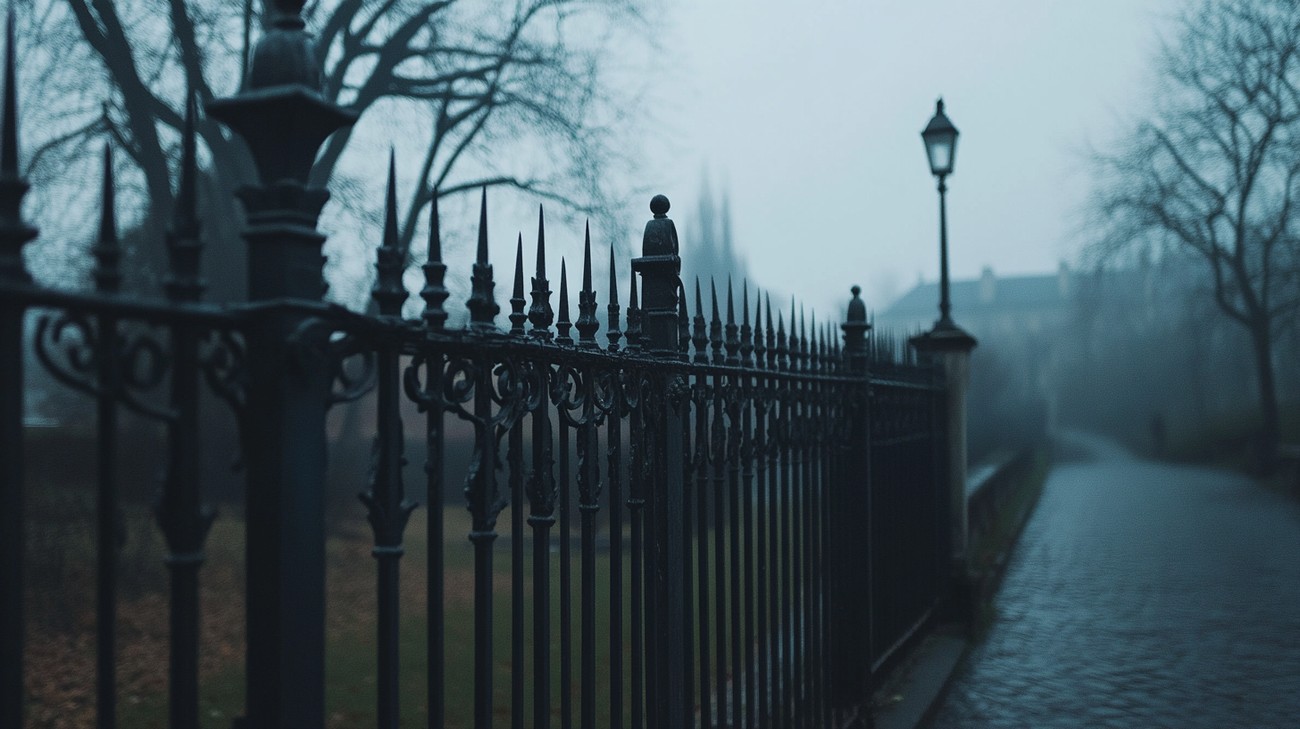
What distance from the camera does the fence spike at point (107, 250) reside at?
1.47 meters

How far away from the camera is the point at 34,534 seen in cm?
895

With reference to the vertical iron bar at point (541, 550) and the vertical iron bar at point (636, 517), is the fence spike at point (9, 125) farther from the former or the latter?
the vertical iron bar at point (636, 517)

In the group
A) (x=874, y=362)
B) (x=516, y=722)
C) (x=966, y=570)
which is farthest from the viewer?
(x=966, y=570)

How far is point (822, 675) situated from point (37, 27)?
32.4 feet

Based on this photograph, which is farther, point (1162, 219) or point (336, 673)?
point (1162, 219)

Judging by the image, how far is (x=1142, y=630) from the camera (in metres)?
8.60

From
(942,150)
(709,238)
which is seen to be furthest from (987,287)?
(942,150)

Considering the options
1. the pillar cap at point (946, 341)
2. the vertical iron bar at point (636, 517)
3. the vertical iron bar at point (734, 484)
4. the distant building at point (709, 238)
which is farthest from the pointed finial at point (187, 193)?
the distant building at point (709, 238)

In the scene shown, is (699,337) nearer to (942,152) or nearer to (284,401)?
(284,401)

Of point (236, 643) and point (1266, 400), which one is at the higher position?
point (1266, 400)

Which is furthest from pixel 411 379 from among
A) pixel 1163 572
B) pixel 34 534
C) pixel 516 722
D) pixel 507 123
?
pixel 507 123

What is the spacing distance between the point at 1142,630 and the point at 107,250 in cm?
891

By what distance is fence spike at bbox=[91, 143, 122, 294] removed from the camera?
4.83 feet

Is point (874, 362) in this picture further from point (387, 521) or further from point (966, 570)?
point (387, 521)
